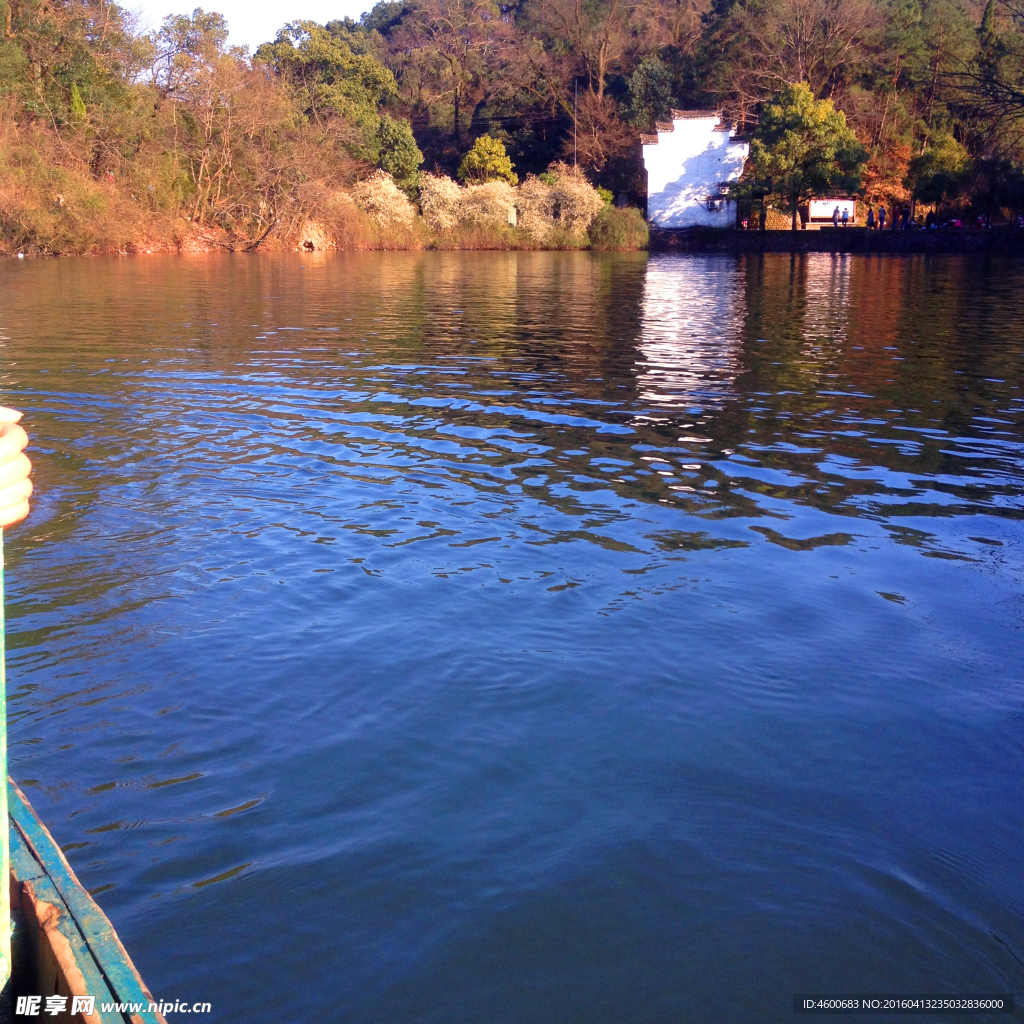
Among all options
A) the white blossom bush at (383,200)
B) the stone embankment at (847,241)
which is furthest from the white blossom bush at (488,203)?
the stone embankment at (847,241)

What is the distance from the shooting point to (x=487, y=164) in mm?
53125

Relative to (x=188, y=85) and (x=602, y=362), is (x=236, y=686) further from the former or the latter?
(x=188, y=85)

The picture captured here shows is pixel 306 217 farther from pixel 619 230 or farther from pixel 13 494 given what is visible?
pixel 13 494

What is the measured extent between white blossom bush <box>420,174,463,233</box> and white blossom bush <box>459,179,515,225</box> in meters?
0.39

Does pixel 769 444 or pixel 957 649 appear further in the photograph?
pixel 769 444

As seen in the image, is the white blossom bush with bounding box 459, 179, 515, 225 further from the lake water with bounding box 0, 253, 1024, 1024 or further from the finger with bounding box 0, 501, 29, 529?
the finger with bounding box 0, 501, 29, 529

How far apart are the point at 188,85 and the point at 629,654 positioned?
4611 cm

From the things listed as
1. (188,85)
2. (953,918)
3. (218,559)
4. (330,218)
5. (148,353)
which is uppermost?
(188,85)

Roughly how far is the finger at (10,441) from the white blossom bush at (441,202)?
51.4 meters

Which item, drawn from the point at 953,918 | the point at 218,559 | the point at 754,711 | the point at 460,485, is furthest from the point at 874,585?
the point at 218,559

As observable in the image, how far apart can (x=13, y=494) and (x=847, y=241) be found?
45713mm

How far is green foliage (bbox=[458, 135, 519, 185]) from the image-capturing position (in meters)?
53.2

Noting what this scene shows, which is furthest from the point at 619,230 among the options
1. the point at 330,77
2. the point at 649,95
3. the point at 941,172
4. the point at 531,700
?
the point at 531,700

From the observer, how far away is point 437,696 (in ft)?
13.7
